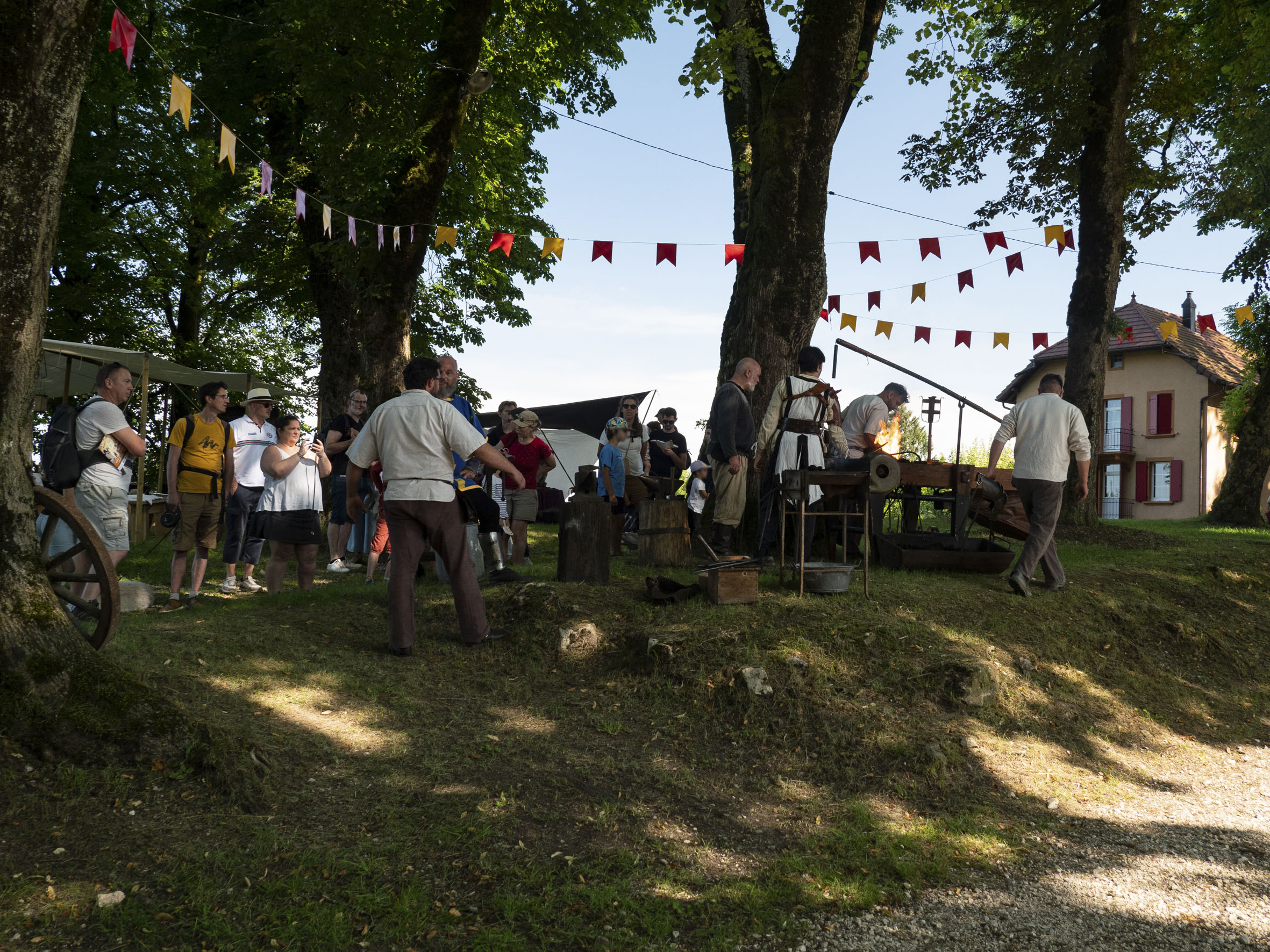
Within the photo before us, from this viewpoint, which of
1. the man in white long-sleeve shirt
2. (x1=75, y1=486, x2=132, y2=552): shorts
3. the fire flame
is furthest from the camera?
the fire flame

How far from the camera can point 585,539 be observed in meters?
7.56

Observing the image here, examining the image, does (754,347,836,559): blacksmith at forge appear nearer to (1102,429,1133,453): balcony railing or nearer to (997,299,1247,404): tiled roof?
(997,299,1247,404): tiled roof

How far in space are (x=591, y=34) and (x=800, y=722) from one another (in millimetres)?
11022

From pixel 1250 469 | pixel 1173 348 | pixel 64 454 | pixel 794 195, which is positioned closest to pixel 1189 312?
pixel 1173 348

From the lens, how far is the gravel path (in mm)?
3428

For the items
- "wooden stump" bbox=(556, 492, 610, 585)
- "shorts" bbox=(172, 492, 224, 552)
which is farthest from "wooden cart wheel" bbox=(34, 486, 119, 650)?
"wooden stump" bbox=(556, 492, 610, 585)

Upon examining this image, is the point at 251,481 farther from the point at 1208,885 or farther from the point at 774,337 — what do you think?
the point at 1208,885

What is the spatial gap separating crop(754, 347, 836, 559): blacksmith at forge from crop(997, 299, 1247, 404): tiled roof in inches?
1172

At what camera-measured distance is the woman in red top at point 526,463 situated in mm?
8781

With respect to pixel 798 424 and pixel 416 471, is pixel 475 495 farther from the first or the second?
pixel 798 424

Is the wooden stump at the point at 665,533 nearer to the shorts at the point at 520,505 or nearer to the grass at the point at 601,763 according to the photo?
the grass at the point at 601,763

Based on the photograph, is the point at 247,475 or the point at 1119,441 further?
the point at 1119,441

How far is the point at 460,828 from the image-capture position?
3.97 m

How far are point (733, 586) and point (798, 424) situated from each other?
179 cm
